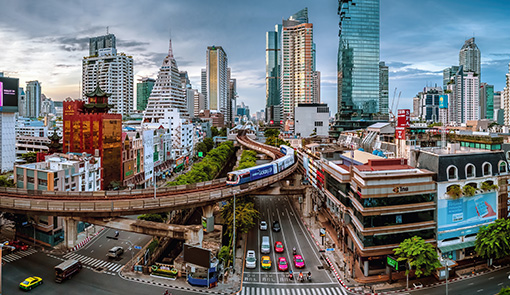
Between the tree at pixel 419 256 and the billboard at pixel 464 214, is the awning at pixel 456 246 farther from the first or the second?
the tree at pixel 419 256

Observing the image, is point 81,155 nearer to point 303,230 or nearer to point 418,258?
point 303,230

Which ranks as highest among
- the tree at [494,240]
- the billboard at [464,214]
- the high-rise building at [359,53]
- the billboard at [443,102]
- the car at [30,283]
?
the high-rise building at [359,53]

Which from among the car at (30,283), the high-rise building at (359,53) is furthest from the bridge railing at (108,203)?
the high-rise building at (359,53)

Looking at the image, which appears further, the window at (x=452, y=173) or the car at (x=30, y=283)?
the window at (x=452, y=173)

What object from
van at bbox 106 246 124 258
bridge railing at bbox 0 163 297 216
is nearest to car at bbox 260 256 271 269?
bridge railing at bbox 0 163 297 216

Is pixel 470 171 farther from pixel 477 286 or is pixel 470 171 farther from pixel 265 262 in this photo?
pixel 265 262

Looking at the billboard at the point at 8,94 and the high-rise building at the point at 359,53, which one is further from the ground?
the high-rise building at the point at 359,53

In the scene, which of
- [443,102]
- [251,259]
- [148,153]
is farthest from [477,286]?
[148,153]
